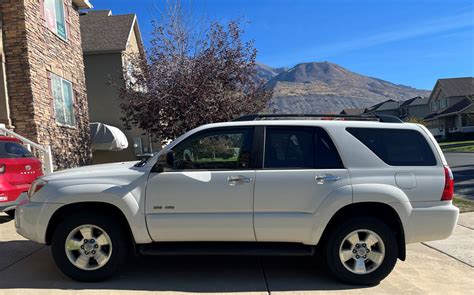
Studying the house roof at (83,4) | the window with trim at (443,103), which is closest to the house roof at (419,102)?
the window with trim at (443,103)

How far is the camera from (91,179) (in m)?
4.84

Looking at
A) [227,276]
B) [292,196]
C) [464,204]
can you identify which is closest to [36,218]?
[227,276]

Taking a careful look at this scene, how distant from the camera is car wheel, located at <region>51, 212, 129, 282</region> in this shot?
15.8 ft

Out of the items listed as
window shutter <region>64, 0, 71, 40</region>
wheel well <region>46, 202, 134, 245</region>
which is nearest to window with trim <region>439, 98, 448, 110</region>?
window shutter <region>64, 0, 71, 40</region>

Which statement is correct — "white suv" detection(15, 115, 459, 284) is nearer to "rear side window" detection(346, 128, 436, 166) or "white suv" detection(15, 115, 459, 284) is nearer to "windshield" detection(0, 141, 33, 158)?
"rear side window" detection(346, 128, 436, 166)

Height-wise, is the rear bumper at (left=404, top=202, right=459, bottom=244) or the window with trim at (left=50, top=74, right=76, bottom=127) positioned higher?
the window with trim at (left=50, top=74, right=76, bottom=127)

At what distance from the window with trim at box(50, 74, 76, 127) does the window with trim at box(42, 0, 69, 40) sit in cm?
157

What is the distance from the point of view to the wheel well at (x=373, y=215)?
15.9 feet

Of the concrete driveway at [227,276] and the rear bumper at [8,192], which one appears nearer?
the concrete driveway at [227,276]

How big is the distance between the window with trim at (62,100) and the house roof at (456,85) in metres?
52.8

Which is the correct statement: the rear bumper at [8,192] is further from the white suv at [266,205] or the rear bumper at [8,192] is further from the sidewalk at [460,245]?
Result: the sidewalk at [460,245]

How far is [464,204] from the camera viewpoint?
962cm

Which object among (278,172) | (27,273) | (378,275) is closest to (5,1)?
Answer: (27,273)

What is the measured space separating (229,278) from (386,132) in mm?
2460
